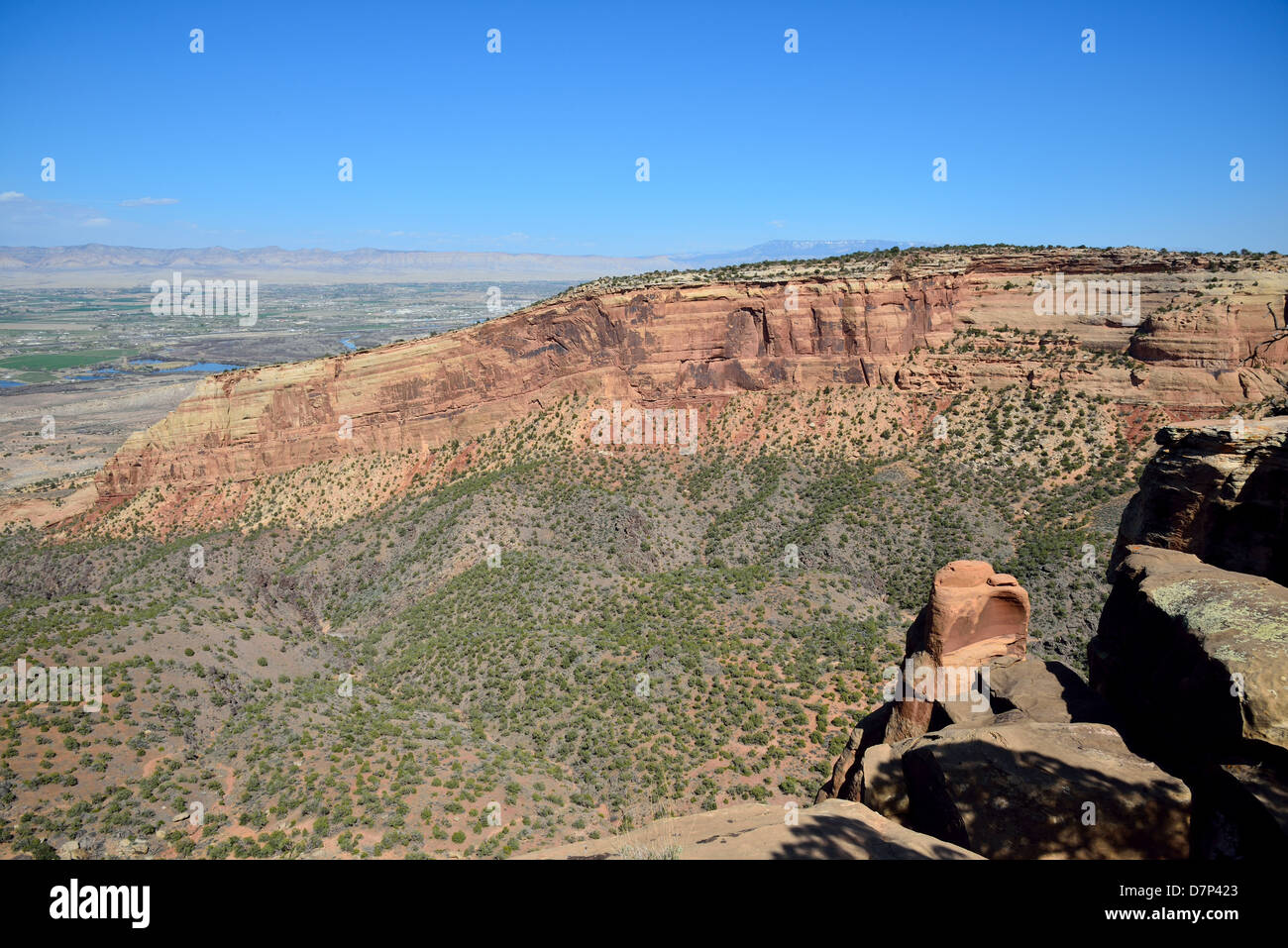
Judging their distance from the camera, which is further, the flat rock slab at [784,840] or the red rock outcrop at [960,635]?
the red rock outcrop at [960,635]

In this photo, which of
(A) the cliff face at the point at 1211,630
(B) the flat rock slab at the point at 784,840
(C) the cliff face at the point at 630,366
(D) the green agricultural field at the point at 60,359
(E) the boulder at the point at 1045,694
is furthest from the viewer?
(D) the green agricultural field at the point at 60,359

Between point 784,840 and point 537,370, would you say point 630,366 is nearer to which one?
point 537,370

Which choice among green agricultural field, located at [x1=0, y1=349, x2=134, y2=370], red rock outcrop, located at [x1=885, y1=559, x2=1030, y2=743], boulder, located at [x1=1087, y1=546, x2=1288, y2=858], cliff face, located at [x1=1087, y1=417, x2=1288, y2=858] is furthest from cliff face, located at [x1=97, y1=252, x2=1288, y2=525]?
green agricultural field, located at [x1=0, y1=349, x2=134, y2=370]

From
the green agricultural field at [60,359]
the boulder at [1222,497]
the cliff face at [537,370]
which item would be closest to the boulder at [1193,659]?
the boulder at [1222,497]

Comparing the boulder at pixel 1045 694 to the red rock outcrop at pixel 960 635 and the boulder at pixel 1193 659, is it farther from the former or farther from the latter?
the red rock outcrop at pixel 960 635

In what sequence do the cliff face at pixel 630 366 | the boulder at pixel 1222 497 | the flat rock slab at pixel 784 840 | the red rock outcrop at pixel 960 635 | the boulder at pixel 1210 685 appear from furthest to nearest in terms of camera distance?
the cliff face at pixel 630 366 → the red rock outcrop at pixel 960 635 → the boulder at pixel 1222 497 → the flat rock slab at pixel 784 840 → the boulder at pixel 1210 685

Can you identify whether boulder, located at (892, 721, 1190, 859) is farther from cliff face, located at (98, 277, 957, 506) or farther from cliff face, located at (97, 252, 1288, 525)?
cliff face, located at (98, 277, 957, 506)
